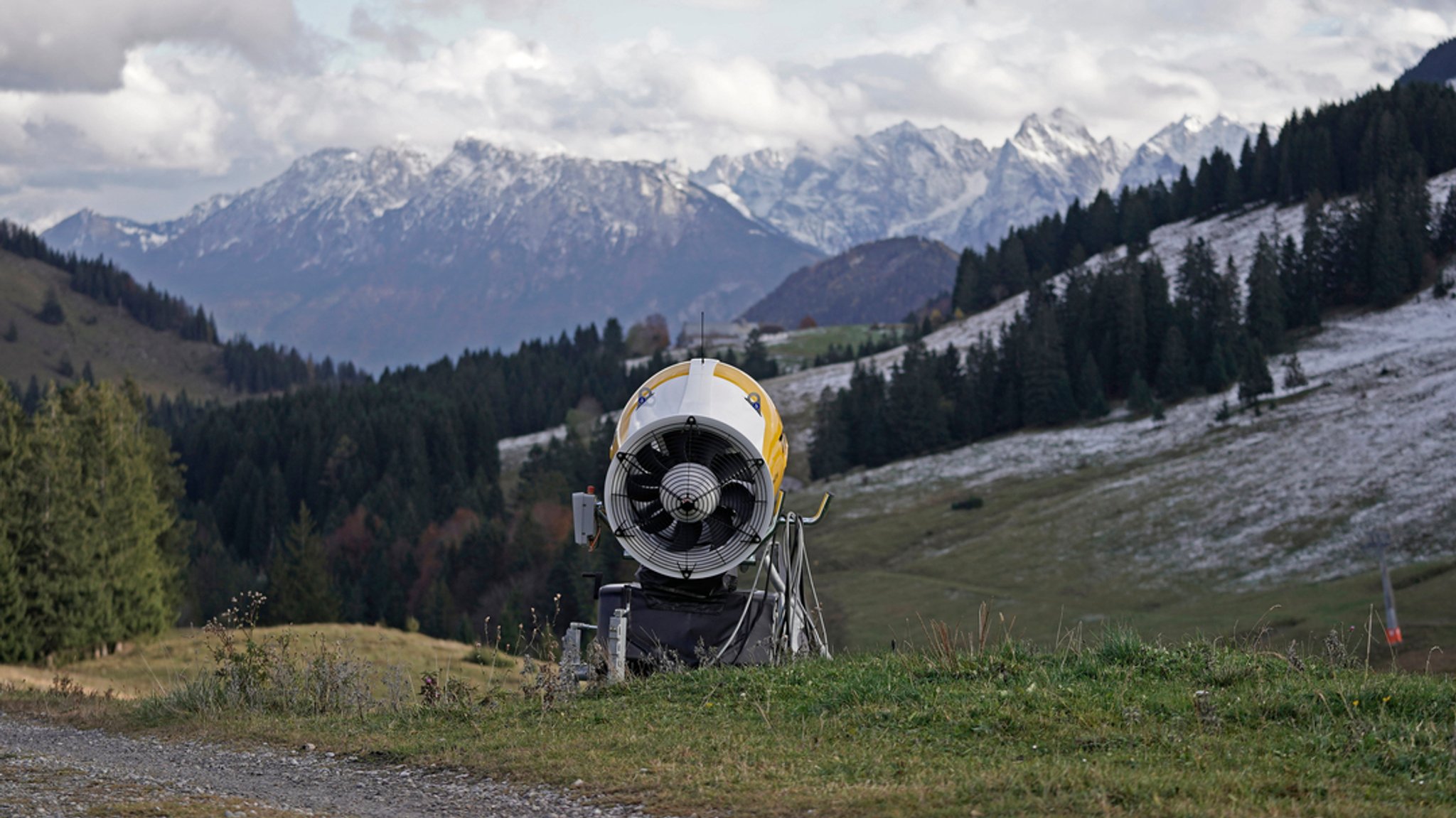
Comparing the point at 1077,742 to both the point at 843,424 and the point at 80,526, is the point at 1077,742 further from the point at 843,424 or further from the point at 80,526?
the point at 843,424

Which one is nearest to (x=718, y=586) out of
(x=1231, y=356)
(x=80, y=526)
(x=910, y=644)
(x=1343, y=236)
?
(x=910, y=644)

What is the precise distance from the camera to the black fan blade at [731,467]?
1516 centimetres

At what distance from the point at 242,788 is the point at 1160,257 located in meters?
179

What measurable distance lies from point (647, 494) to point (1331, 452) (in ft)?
258

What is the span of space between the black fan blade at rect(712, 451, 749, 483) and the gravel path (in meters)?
5.75

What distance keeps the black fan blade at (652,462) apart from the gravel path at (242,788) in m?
5.24

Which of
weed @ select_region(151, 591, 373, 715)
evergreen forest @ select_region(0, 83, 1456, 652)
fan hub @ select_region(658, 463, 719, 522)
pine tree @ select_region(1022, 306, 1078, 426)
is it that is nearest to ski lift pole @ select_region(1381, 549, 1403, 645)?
fan hub @ select_region(658, 463, 719, 522)

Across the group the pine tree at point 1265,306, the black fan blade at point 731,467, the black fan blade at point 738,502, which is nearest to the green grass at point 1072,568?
the black fan blade at point 738,502

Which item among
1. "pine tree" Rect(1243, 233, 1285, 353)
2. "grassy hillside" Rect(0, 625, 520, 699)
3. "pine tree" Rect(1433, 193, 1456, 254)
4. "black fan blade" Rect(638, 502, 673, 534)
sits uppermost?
"pine tree" Rect(1433, 193, 1456, 254)

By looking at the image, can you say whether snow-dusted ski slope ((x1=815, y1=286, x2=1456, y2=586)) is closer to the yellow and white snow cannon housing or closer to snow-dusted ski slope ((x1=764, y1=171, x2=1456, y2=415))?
snow-dusted ski slope ((x1=764, y1=171, x2=1456, y2=415))

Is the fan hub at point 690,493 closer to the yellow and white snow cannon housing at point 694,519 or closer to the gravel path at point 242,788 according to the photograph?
the yellow and white snow cannon housing at point 694,519

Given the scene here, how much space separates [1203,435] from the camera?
105750 mm

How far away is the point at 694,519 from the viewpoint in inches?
587

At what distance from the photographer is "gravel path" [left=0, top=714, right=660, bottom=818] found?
8789 millimetres
